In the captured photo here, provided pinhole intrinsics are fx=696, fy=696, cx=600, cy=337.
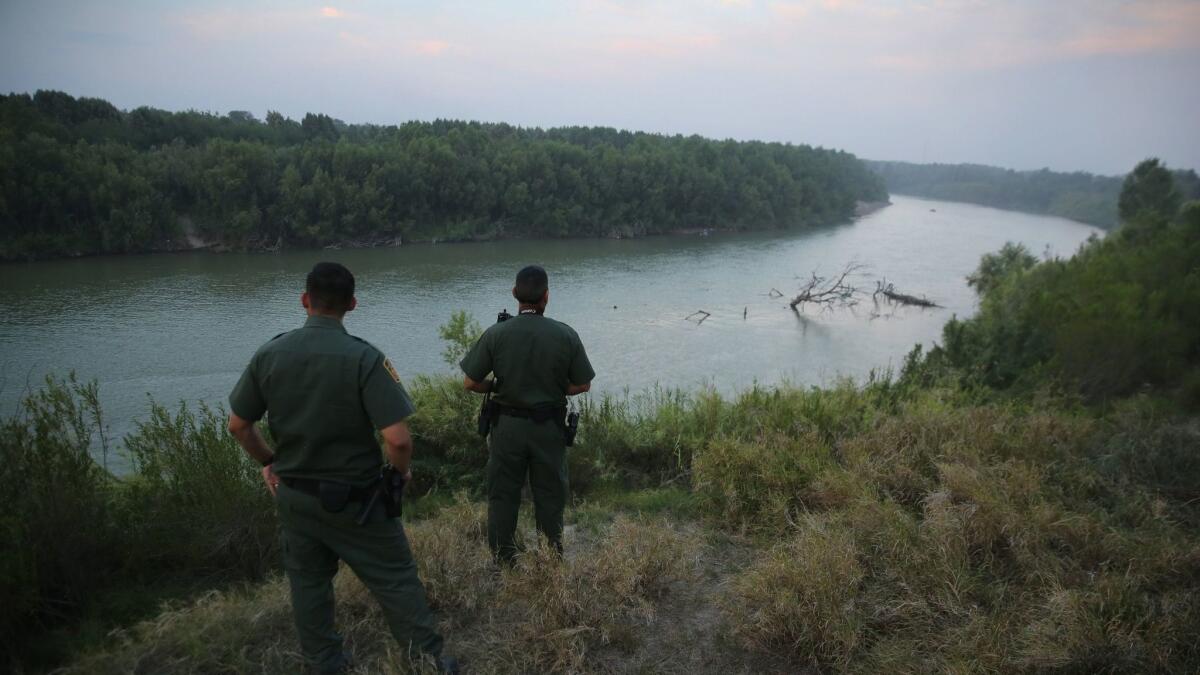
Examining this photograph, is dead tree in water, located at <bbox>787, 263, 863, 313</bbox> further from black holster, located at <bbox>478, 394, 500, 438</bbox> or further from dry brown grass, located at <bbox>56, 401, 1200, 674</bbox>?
black holster, located at <bbox>478, 394, 500, 438</bbox>

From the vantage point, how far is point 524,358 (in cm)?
382

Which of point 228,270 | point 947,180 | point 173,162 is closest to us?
point 228,270

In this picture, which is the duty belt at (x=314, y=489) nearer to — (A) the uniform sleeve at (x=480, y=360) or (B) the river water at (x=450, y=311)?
(A) the uniform sleeve at (x=480, y=360)

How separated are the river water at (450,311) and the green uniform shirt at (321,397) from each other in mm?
7419

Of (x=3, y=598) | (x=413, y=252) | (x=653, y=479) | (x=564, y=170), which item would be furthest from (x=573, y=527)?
(x=564, y=170)

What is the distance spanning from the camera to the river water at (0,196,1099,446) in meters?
17.5

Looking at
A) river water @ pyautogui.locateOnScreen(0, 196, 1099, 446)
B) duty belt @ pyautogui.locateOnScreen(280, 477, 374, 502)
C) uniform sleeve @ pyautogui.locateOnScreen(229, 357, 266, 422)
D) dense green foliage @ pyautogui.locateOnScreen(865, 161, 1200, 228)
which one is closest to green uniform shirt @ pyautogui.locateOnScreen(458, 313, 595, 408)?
duty belt @ pyautogui.locateOnScreen(280, 477, 374, 502)

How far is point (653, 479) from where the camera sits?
716cm

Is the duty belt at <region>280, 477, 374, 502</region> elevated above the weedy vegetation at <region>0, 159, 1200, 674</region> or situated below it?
above

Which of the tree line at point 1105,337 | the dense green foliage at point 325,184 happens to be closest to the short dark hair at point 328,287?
the tree line at point 1105,337

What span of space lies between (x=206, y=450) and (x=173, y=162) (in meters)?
43.3

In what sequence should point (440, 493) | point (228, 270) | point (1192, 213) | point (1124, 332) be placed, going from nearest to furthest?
point (440, 493) → point (1124, 332) → point (1192, 213) → point (228, 270)

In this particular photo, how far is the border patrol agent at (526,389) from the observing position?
3.83 meters

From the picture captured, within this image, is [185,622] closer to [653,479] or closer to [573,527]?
[573,527]
